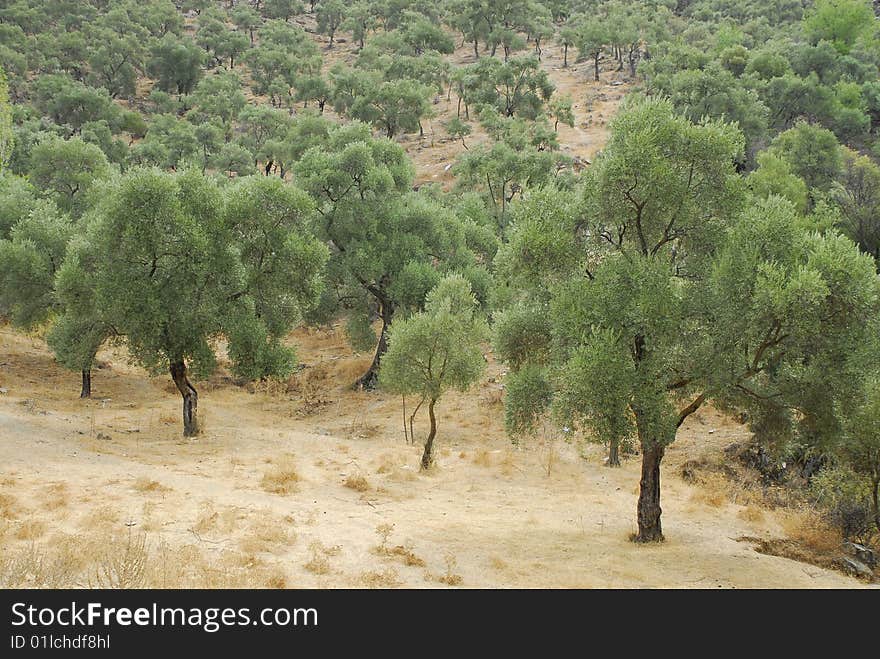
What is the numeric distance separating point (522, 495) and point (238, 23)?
124 m

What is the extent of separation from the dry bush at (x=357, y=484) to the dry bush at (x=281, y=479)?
1630 mm

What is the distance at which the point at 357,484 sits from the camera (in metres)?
21.2

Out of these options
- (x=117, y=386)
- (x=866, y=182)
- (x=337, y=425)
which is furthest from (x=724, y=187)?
(x=866, y=182)

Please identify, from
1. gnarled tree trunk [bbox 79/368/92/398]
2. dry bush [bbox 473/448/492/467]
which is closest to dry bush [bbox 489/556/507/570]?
dry bush [bbox 473/448/492/467]

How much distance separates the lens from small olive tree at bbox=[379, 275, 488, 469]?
23797 millimetres

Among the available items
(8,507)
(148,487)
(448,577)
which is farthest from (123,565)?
(148,487)

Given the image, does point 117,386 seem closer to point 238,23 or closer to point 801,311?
point 801,311

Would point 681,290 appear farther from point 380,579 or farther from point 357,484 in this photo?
point 357,484

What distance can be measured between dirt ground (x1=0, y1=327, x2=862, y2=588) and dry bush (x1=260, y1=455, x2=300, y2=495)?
3.2 inches

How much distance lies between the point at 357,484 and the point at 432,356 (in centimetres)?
549

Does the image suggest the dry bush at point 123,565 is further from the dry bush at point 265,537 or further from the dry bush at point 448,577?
the dry bush at point 448,577

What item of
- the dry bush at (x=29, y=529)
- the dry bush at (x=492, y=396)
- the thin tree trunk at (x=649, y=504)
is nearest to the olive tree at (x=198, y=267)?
the dry bush at (x=29, y=529)

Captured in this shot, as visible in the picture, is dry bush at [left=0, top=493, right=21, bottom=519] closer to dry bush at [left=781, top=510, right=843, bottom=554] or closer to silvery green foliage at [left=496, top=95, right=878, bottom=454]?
silvery green foliage at [left=496, top=95, right=878, bottom=454]

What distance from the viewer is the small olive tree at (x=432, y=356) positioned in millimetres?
23797
